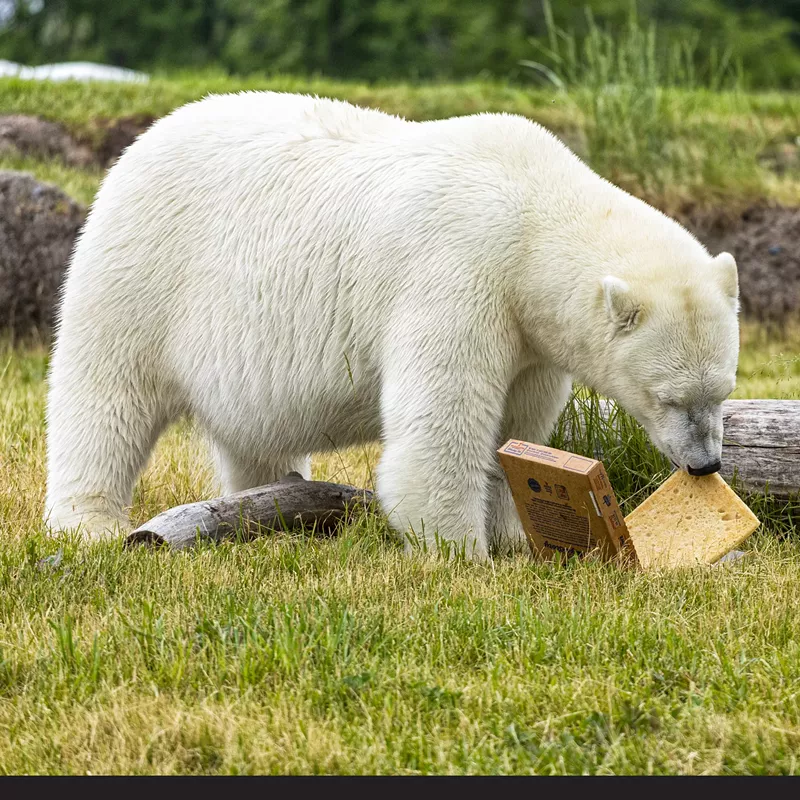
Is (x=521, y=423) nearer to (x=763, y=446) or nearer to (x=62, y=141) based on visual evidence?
(x=763, y=446)

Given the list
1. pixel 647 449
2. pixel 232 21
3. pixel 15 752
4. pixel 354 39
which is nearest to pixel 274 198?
pixel 647 449

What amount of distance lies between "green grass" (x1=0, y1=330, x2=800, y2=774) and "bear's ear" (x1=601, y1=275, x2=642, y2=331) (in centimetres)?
87

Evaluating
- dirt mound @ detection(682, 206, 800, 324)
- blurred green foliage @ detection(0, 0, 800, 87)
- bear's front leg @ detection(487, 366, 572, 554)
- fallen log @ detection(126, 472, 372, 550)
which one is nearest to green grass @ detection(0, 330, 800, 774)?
fallen log @ detection(126, 472, 372, 550)

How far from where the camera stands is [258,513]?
4918 millimetres

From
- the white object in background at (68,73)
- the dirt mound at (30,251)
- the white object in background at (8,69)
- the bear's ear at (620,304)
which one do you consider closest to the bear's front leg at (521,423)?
the bear's ear at (620,304)

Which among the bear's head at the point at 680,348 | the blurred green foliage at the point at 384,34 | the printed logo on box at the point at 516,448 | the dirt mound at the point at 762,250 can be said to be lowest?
the blurred green foliage at the point at 384,34

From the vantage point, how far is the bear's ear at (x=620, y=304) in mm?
4258

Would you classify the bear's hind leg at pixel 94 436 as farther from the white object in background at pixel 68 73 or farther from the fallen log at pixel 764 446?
the white object in background at pixel 68 73

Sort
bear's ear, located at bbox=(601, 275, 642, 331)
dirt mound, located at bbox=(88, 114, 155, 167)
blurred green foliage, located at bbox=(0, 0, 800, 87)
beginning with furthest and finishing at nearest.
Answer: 1. blurred green foliage, located at bbox=(0, 0, 800, 87)
2. dirt mound, located at bbox=(88, 114, 155, 167)
3. bear's ear, located at bbox=(601, 275, 642, 331)

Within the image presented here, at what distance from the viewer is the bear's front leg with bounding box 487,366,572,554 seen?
4.93m

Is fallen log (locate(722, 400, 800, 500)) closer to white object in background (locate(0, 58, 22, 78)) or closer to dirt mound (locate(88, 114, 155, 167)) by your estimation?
dirt mound (locate(88, 114, 155, 167))

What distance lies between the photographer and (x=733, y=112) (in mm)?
12898

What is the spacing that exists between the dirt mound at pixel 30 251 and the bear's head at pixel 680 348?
5.97m

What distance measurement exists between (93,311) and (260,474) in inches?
42.6
